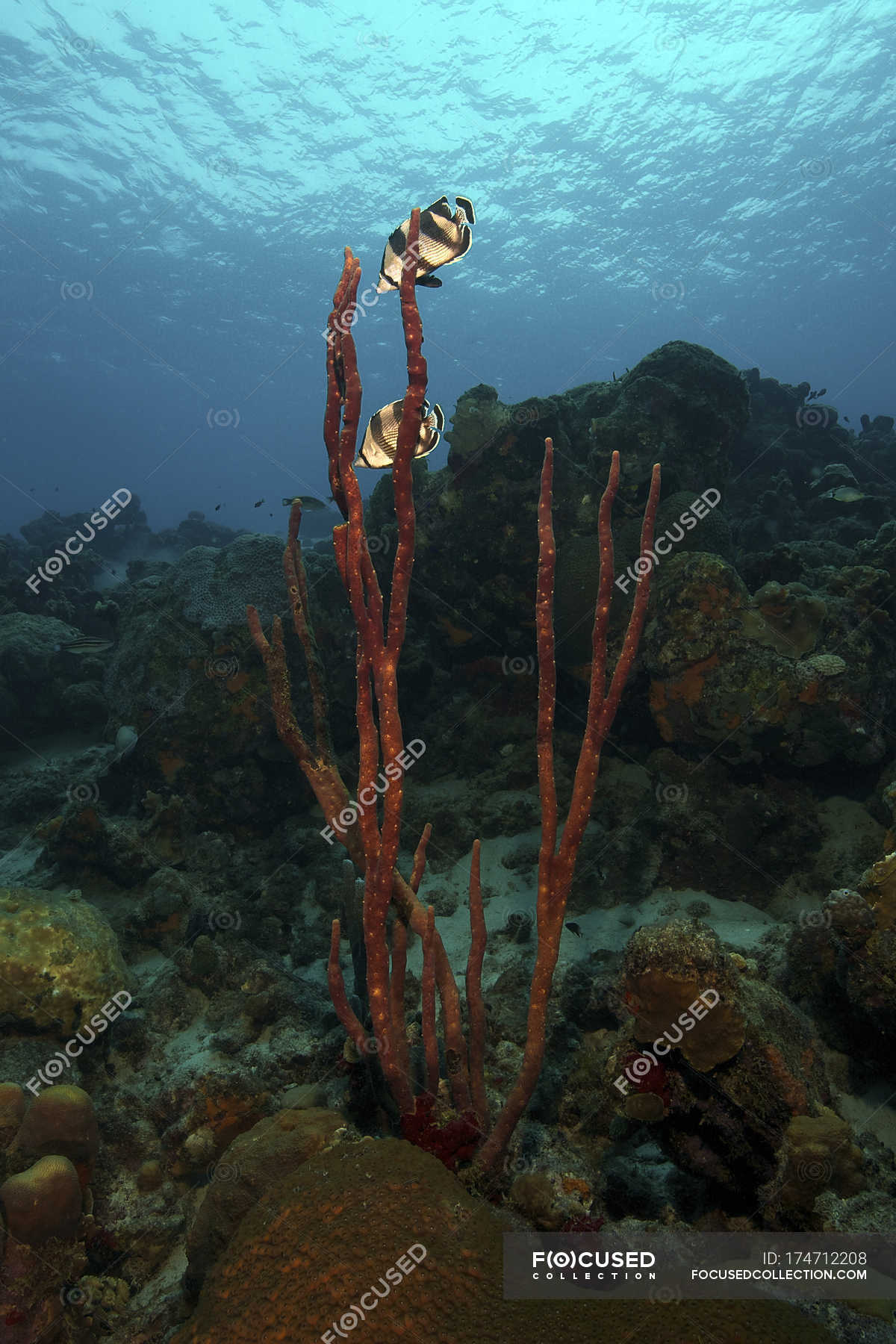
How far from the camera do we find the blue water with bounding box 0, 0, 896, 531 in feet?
81.9

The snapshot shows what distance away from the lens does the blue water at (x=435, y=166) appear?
2495 cm

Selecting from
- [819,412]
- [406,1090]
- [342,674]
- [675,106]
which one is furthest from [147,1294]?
[675,106]

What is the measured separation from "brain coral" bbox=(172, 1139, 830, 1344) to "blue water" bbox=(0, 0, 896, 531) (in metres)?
18.2

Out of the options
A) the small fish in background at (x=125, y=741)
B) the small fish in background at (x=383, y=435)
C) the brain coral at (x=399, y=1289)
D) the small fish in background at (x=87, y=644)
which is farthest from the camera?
the small fish in background at (x=87, y=644)

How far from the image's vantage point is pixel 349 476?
2.31 m

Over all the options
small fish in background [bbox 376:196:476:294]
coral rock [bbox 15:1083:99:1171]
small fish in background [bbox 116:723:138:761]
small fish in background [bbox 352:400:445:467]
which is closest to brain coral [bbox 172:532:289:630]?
small fish in background [bbox 116:723:138:761]

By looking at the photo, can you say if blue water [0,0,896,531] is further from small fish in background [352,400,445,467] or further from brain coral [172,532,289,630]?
small fish in background [352,400,445,467]

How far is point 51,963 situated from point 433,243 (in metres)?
5.52

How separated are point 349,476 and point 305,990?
4795 mm

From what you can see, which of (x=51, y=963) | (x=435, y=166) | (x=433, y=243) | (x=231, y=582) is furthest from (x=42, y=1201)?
(x=435, y=166)

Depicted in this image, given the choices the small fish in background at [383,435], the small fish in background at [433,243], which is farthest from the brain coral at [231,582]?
the small fish in background at [433,243]

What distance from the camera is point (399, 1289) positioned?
181 centimetres

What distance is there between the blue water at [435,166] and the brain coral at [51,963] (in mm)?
15385

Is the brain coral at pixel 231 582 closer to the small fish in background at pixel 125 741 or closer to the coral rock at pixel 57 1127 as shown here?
the small fish in background at pixel 125 741
